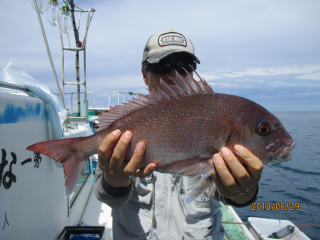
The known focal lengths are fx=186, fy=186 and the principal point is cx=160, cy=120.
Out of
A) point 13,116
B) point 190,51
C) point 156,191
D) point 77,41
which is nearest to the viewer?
point 13,116

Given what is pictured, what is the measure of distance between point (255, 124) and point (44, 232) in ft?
8.36

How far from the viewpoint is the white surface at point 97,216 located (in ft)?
12.1

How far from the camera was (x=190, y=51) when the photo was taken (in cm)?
260

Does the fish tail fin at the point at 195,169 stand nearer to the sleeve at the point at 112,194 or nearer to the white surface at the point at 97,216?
the sleeve at the point at 112,194

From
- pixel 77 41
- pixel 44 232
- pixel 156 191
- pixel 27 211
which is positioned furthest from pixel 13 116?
pixel 77 41

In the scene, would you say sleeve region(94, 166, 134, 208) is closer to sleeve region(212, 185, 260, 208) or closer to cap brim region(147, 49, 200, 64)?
sleeve region(212, 185, 260, 208)

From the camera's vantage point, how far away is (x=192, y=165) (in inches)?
56.1

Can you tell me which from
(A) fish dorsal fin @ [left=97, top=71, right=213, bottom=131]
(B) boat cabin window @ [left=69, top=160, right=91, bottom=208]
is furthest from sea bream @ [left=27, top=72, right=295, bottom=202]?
(B) boat cabin window @ [left=69, top=160, right=91, bottom=208]

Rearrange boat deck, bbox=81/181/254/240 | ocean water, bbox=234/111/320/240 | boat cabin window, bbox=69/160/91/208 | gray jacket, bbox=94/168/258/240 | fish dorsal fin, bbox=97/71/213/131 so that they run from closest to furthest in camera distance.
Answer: fish dorsal fin, bbox=97/71/213/131 < gray jacket, bbox=94/168/258/240 < boat deck, bbox=81/181/254/240 < boat cabin window, bbox=69/160/91/208 < ocean water, bbox=234/111/320/240

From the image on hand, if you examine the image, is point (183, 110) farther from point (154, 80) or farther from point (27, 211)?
point (27, 211)

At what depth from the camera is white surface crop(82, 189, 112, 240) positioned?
368 centimetres

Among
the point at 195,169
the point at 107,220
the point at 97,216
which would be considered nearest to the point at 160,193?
the point at 195,169
